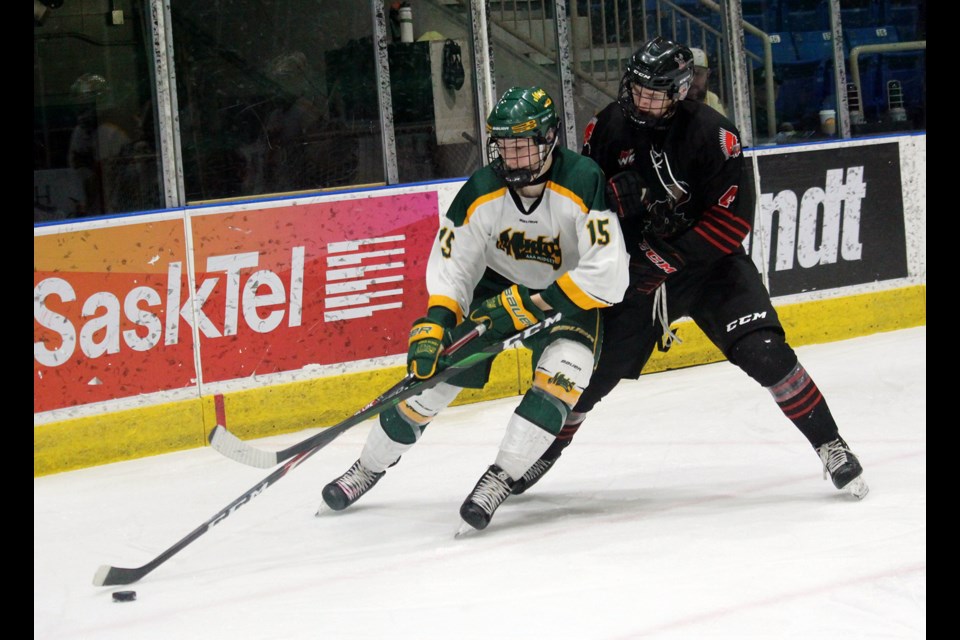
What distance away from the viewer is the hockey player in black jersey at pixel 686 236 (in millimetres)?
3115

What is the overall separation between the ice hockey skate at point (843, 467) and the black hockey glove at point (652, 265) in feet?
1.94

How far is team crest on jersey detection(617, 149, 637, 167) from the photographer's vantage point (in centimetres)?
323

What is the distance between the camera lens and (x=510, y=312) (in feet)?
10.1

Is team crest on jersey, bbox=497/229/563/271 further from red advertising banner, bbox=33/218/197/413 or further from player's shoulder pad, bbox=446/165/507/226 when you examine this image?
red advertising banner, bbox=33/218/197/413

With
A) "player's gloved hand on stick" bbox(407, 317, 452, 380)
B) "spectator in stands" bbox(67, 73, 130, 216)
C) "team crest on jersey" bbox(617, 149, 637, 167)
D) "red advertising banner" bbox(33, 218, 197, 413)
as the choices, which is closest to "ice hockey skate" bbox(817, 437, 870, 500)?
"team crest on jersey" bbox(617, 149, 637, 167)

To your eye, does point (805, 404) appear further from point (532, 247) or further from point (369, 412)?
point (369, 412)

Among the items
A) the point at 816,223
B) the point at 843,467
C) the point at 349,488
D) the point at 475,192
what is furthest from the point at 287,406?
the point at 816,223

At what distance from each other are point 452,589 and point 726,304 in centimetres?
108

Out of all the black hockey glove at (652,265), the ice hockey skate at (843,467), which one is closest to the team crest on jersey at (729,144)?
the black hockey glove at (652,265)

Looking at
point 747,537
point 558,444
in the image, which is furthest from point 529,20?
point 747,537

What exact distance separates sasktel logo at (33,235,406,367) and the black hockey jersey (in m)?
1.67

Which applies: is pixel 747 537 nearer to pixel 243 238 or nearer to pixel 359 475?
pixel 359 475

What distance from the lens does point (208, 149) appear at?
4.69m
